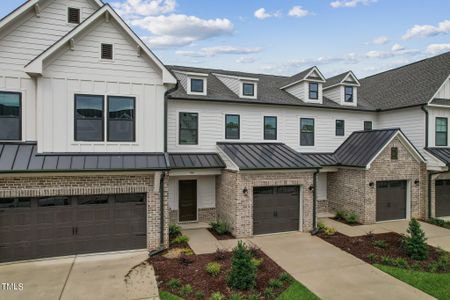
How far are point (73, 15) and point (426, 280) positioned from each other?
1511cm

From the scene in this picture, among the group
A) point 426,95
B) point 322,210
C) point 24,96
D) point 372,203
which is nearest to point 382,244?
point 372,203

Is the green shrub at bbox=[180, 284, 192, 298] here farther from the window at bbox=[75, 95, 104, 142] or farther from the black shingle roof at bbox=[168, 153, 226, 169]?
the black shingle roof at bbox=[168, 153, 226, 169]

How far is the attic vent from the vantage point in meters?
11.4

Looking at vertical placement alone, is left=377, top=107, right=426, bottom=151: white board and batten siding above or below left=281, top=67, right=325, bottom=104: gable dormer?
below

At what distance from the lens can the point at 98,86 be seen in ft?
35.1

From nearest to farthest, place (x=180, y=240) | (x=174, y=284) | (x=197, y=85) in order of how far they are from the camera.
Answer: (x=174, y=284) → (x=180, y=240) → (x=197, y=85)

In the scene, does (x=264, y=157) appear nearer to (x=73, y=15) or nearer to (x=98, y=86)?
(x=98, y=86)

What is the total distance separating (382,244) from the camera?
1168 centimetres

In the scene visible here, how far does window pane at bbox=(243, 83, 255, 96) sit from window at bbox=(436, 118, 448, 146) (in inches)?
425

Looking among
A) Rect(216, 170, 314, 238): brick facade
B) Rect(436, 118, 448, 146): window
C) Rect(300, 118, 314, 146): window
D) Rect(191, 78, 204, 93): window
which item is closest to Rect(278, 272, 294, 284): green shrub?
Rect(216, 170, 314, 238): brick facade

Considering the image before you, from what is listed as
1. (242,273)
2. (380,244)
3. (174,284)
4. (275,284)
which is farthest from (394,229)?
(174,284)

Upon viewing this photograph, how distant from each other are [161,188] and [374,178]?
1076 centimetres

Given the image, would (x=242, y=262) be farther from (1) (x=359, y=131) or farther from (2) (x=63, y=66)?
(1) (x=359, y=131)

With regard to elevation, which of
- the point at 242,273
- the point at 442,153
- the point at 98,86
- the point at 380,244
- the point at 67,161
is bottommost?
the point at 380,244
